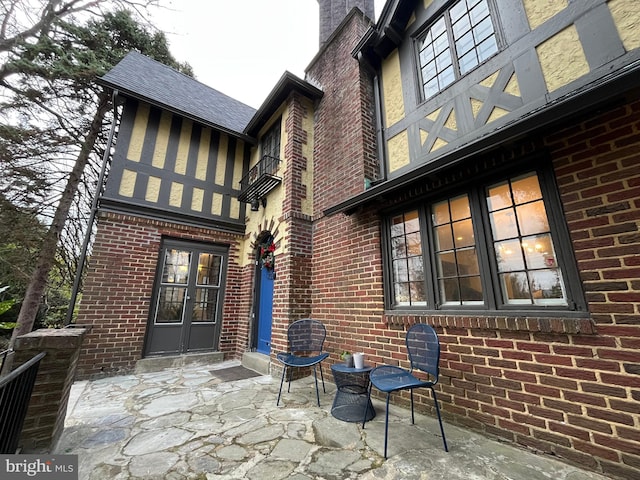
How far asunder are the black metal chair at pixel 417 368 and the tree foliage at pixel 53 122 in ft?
21.6

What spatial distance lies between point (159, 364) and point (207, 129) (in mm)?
5072

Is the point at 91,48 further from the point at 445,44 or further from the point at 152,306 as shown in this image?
the point at 445,44

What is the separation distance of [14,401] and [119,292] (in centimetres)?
334

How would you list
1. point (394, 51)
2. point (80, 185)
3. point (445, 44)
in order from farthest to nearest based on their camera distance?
1. point (80, 185)
2. point (394, 51)
3. point (445, 44)

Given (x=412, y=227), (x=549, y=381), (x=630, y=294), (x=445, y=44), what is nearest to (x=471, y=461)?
(x=549, y=381)

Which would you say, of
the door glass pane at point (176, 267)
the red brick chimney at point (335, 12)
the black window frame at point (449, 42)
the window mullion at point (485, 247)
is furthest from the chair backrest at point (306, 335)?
the red brick chimney at point (335, 12)

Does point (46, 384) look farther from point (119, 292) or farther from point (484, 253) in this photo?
point (484, 253)

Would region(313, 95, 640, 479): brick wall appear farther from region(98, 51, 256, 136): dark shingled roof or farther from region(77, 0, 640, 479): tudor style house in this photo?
region(98, 51, 256, 136): dark shingled roof

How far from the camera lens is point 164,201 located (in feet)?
17.2

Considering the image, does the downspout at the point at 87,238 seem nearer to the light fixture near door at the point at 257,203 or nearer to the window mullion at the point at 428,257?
the light fixture near door at the point at 257,203

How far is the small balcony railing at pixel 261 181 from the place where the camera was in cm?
495

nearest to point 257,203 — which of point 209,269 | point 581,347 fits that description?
point 209,269

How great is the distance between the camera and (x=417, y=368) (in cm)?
239

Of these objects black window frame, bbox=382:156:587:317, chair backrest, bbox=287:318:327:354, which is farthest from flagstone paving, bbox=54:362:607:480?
black window frame, bbox=382:156:587:317
